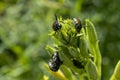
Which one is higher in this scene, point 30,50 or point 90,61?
point 30,50

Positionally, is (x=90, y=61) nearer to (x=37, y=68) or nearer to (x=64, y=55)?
(x=64, y=55)

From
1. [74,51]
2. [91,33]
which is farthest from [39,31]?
[74,51]

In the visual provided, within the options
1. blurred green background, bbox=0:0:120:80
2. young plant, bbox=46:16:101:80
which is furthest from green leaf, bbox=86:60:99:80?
blurred green background, bbox=0:0:120:80

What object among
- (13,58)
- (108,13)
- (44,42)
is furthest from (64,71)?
(13,58)

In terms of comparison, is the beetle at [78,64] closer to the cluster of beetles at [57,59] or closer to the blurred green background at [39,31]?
the cluster of beetles at [57,59]

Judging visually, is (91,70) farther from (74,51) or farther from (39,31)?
(39,31)
